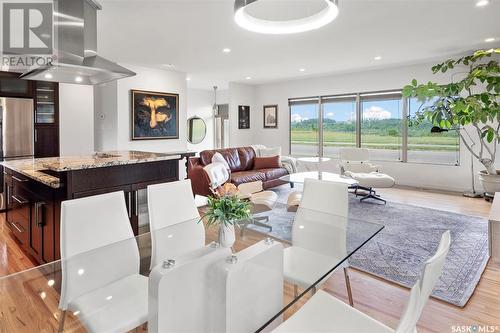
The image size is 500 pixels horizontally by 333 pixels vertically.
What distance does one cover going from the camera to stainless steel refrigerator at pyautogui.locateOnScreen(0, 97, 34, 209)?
4.77m

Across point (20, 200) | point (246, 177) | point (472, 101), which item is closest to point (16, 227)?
point (20, 200)

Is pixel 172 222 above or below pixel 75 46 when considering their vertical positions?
below

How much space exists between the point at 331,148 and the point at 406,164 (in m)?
1.82

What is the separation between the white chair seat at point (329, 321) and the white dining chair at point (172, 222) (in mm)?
926

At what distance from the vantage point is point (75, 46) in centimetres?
286

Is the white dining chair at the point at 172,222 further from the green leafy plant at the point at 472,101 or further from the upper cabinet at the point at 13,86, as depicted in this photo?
the green leafy plant at the point at 472,101

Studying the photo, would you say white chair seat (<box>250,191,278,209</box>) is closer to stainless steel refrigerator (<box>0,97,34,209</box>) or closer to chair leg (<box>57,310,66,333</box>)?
chair leg (<box>57,310,66,333</box>)

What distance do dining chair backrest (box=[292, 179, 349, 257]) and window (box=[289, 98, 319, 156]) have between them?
5.74m

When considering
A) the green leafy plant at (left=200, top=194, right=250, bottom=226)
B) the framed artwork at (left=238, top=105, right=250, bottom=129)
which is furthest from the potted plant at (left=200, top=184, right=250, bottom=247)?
A: the framed artwork at (left=238, top=105, right=250, bottom=129)

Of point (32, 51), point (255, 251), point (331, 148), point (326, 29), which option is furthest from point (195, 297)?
point (331, 148)

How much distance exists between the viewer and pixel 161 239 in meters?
2.06

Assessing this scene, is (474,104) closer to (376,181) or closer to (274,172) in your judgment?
(376,181)

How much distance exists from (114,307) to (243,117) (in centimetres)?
755

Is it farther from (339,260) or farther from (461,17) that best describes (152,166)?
(461,17)
